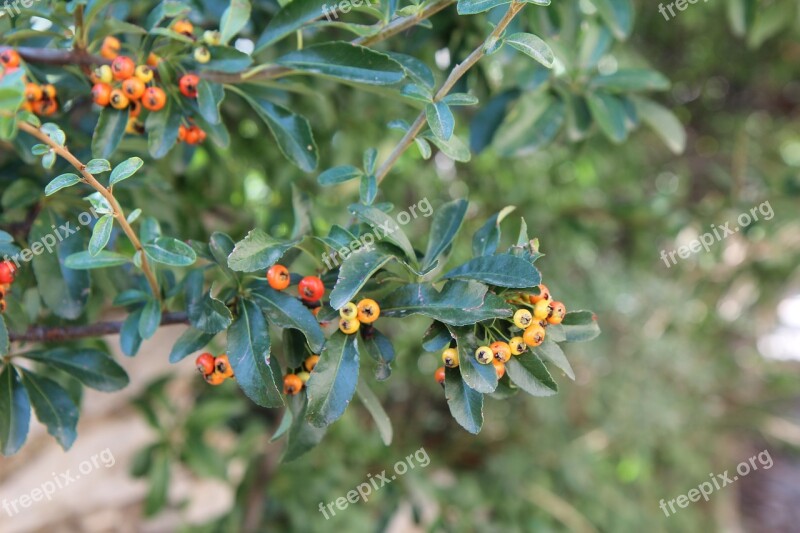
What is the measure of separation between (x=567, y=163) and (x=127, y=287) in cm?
166

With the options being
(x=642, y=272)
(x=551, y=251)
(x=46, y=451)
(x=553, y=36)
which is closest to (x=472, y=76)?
(x=553, y=36)

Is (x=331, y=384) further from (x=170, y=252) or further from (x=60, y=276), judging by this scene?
(x=60, y=276)

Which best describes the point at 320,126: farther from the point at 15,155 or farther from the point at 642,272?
the point at 642,272

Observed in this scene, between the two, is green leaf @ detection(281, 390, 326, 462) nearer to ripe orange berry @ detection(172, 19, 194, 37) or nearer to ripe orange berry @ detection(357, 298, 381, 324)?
ripe orange berry @ detection(357, 298, 381, 324)

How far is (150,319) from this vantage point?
827 millimetres

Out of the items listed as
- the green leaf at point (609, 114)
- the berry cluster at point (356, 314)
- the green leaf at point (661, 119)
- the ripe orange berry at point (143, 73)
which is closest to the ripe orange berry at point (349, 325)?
the berry cluster at point (356, 314)

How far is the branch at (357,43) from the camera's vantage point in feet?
2.72

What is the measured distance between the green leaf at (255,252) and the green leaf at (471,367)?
0.21 meters

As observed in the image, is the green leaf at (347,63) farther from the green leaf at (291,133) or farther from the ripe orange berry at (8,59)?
the ripe orange berry at (8,59)

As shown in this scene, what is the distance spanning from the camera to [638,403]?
8.45 feet

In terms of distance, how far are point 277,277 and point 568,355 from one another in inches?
75.9

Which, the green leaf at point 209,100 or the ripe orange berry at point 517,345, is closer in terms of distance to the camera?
the ripe orange berry at point 517,345

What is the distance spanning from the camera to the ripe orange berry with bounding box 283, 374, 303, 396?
80 cm

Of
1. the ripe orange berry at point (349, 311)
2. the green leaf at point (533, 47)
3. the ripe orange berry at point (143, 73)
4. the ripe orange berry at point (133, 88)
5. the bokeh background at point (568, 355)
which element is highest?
the green leaf at point (533, 47)
